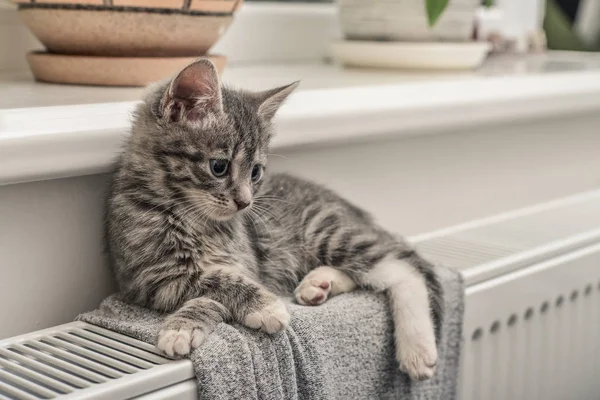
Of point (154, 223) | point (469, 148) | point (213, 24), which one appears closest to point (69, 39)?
point (213, 24)

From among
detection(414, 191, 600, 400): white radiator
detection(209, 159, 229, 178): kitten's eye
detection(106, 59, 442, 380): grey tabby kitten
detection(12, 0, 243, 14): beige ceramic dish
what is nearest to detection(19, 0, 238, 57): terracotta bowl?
detection(12, 0, 243, 14): beige ceramic dish

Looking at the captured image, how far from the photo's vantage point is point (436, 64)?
4.70 feet

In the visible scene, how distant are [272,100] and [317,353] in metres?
0.29

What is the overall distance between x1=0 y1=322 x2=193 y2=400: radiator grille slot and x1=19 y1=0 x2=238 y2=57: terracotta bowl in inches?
14.2

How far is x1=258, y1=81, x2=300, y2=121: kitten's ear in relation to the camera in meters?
0.91

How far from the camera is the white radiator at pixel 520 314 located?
79cm

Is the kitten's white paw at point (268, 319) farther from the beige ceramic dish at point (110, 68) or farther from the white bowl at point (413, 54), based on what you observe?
the white bowl at point (413, 54)

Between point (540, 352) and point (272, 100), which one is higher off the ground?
point (272, 100)

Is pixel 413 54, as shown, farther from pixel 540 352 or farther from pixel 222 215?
pixel 222 215

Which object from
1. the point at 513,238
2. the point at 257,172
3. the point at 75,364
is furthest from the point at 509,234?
the point at 75,364

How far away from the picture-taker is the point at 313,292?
886 mm

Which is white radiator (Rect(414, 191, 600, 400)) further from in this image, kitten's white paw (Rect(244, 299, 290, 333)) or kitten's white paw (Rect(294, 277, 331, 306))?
kitten's white paw (Rect(244, 299, 290, 333))

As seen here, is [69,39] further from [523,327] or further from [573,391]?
[573,391]

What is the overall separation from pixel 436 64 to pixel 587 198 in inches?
14.1
